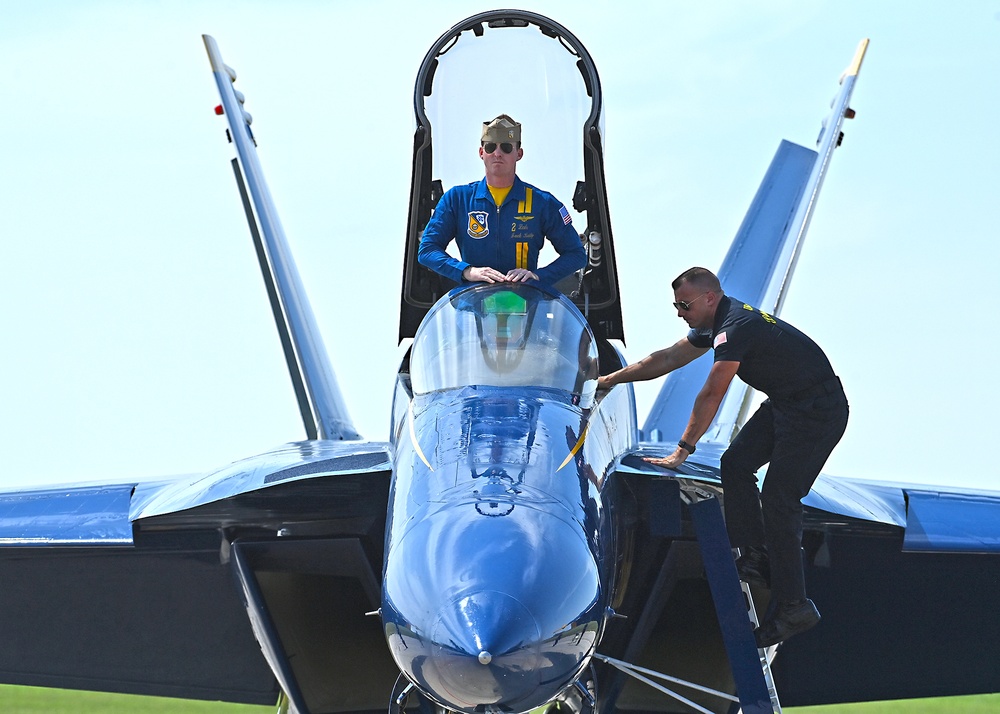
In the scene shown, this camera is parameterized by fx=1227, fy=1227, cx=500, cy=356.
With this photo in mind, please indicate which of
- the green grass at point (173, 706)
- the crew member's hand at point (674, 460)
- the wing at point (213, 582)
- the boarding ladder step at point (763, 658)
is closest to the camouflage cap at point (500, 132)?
the wing at point (213, 582)

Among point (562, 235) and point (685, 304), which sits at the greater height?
point (562, 235)

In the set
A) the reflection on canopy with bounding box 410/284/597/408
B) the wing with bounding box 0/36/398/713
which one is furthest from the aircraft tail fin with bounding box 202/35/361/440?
the reflection on canopy with bounding box 410/284/597/408

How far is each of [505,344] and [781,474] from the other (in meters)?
1.48

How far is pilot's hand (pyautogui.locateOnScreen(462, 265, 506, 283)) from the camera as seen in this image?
6.62 meters

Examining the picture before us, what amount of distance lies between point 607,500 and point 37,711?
9.92 m

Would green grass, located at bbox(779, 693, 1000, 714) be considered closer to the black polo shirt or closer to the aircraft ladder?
the aircraft ladder

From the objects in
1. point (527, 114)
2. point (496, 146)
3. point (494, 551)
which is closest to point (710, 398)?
point (494, 551)

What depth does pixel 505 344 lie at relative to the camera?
6.12m

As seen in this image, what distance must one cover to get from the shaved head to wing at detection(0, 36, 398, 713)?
1.74 m

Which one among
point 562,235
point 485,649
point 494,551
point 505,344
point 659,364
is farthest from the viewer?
point 562,235

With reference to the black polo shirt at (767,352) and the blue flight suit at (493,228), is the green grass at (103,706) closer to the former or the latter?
the blue flight suit at (493,228)

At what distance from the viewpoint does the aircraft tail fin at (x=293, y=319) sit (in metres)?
10.5

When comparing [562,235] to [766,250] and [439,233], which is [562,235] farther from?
[766,250]

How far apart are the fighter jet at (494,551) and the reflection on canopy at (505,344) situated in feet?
0.05
